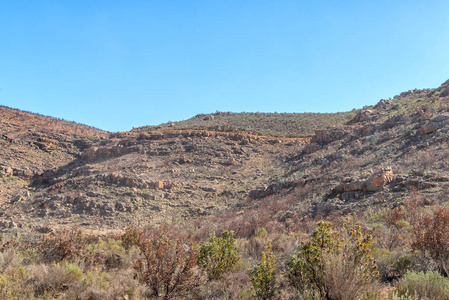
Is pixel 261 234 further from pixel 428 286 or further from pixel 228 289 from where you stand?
pixel 428 286

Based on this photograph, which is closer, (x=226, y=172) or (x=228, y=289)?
(x=228, y=289)

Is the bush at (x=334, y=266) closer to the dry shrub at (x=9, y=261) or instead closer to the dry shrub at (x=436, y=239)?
the dry shrub at (x=436, y=239)

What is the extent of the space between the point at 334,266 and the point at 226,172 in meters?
21.1

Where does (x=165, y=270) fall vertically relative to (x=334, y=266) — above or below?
below

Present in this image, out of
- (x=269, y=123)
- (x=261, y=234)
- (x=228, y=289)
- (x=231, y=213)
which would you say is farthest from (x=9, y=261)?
(x=269, y=123)

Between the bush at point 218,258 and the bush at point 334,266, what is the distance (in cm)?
145

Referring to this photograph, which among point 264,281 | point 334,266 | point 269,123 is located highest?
point 269,123

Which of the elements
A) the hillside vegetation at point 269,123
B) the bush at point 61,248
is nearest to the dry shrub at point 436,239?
the bush at point 61,248

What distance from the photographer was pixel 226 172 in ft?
81.0

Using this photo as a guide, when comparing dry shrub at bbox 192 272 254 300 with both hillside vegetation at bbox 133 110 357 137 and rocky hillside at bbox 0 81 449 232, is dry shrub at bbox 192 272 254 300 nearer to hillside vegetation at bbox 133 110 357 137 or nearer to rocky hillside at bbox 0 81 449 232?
rocky hillside at bbox 0 81 449 232

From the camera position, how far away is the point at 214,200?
19.7 metres

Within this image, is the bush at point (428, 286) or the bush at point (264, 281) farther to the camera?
the bush at point (264, 281)

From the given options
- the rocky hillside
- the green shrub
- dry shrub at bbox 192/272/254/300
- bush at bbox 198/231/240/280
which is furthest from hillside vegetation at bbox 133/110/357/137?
dry shrub at bbox 192/272/254/300

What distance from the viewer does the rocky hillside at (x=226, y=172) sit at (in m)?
12.1
